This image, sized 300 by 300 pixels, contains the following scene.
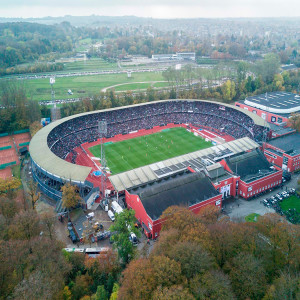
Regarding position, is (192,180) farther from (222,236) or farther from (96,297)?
(96,297)

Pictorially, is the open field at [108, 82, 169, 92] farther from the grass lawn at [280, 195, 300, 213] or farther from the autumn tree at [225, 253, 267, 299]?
the autumn tree at [225, 253, 267, 299]

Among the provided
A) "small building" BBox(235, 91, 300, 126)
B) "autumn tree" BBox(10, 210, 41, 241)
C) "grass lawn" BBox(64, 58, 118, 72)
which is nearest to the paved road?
"autumn tree" BBox(10, 210, 41, 241)

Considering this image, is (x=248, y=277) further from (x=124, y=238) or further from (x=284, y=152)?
(x=284, y=152)

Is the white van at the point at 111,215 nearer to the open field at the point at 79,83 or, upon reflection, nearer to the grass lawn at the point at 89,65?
the open field at the point at 79,83

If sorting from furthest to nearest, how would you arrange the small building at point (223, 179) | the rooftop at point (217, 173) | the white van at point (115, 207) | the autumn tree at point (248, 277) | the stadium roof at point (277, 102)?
the stadium roof at point (277, 102) < the rooftop at point (217, 173) < the small building at point (223, 179) < the white van at point (115, 207) < the autumn tree at point (248, 277)

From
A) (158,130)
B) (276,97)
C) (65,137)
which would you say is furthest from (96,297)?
(276,97)

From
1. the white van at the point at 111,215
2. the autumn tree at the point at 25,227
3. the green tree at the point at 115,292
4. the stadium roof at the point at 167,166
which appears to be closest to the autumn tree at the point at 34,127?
the stadium roof at the point at 167,166

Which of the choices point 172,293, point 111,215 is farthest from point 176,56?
point 172,293
